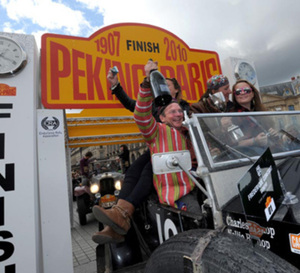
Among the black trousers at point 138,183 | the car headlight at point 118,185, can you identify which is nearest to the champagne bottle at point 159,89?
the black trousers at point 138,183

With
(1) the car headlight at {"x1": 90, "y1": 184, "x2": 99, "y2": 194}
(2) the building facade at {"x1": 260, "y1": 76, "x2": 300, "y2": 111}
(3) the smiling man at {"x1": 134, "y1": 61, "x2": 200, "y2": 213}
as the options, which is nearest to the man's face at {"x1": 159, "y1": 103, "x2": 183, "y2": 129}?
(3) the smiling man at {"x1": 134, "y1": 61, "x2": 200, "y2": 213}

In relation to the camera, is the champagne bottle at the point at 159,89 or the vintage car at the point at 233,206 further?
the champagne bottle at the point at 159,89

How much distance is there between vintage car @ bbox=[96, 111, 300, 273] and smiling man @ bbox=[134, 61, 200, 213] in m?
0.13

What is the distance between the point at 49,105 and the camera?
281 cm

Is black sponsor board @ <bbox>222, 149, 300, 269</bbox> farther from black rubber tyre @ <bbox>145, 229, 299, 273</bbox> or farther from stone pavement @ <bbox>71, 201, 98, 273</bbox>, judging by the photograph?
stone pavement @ <bbox>71, 201, 98, 273</bbox>

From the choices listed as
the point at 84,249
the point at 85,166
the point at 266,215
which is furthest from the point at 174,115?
the point at 85,166

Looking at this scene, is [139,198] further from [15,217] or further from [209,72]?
[209,72]

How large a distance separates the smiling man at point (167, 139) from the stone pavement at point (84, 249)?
200cm

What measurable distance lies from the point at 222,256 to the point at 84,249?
3.39 meters

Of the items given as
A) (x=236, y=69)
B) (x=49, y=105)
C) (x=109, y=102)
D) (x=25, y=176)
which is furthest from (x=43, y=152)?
(x=236, y=69)

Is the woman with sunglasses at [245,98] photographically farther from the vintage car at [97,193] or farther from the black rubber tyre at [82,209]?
the black rubber tyre at [82,209]

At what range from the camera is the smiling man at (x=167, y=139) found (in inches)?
59.1

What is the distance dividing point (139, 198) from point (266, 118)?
1.28 m

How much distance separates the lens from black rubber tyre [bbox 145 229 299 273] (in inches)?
27.3
